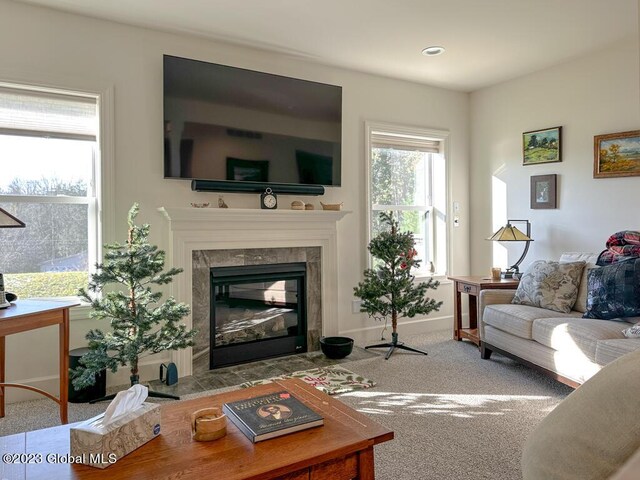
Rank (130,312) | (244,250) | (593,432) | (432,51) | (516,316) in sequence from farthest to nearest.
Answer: (432,51) → (244,250) → (516,316) → (130,312) → (593,432)

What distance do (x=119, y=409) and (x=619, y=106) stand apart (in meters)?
4.29

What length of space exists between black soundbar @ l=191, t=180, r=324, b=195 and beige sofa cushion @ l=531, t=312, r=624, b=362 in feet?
7.03

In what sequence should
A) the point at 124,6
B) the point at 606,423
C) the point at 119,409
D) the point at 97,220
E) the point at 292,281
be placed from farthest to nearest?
the point at 292,281
the point at 97,220
the point at 124,6
the point at 119,409
the point at 606,423

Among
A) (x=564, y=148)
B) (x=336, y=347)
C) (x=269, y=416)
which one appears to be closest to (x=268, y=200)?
(x=336, y=347)

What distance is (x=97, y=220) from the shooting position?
11.1 feet

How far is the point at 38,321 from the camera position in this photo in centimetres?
247

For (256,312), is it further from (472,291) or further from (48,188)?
(472,291)

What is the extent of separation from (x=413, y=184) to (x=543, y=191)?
1.31 meters

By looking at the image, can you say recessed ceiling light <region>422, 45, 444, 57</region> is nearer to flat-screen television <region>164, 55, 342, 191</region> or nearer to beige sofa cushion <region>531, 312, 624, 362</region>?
flat-screen television <region>164, 55, 342, 191</region>

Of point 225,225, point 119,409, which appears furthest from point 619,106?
point 119,409

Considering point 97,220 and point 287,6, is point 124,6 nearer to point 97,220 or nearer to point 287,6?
point 287,6

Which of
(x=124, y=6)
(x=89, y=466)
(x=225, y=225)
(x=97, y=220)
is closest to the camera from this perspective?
(x=89, y=466)

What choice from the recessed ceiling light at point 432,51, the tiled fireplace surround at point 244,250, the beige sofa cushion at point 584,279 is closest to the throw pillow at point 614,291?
the beige sofa cushion at point 584,279

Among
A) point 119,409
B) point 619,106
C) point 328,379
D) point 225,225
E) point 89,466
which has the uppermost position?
point 619,106
